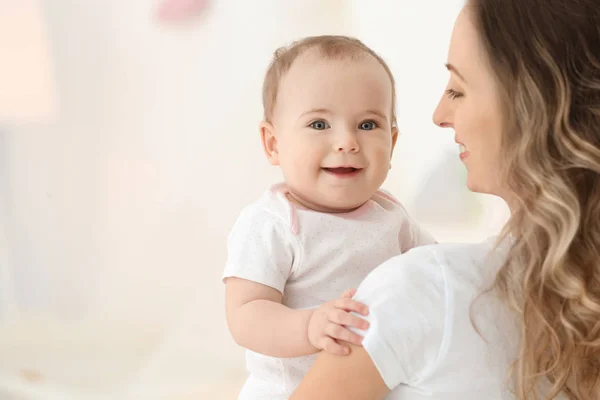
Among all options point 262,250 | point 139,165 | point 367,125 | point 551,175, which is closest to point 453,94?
point 551,175

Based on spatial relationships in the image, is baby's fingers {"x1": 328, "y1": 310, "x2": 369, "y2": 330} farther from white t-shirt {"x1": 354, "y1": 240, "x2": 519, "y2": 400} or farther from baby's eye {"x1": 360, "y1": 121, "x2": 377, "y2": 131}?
baby's eye {"x1": 360, "y1": 121, "x2": 377, "y2": 131}

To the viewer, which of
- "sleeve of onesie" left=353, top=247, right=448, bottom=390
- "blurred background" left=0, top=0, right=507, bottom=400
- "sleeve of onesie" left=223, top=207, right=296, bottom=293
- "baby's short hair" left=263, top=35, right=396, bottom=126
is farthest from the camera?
"blurred background" left=0, top=0, right=507, bottom=400

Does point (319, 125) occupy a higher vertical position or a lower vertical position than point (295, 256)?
higher

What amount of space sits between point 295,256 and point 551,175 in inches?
19.5

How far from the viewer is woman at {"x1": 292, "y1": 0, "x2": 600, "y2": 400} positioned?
0.98 m

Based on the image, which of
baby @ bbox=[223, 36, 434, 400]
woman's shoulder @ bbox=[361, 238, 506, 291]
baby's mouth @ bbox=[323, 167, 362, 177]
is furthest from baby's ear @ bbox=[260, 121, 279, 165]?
woman's shoulder @ bbox=[361, 238, 506, 291]

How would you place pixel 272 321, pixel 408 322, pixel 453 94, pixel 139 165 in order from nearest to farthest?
1. pixel 408 322
2. pixel 453 94
3. pixel 272 321
4. pixel 139 165

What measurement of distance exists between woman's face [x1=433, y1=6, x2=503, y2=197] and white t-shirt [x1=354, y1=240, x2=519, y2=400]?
13 cm

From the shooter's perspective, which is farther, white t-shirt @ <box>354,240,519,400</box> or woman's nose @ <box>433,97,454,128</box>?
woman's nose @ <box>433,97,454,128</box>

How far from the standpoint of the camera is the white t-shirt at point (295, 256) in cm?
133

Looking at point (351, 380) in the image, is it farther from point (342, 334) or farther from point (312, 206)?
point (312, 206)

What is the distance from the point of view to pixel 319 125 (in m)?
1.40

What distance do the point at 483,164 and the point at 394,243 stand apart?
388 millimetres

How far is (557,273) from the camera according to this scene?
997 millimetres
